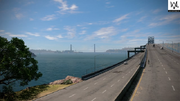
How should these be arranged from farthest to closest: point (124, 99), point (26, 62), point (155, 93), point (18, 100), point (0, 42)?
point (26, 62) → point (0, 42) → point (18, 100) → point (155, 93) → point (124, 99)

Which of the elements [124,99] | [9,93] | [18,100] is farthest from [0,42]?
[124,99]

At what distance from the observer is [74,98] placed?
18.3 m

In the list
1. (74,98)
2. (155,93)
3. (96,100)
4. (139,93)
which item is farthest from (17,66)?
(155,93)

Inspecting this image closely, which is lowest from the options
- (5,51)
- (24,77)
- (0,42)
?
(24,77)

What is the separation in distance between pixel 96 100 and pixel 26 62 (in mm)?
19566

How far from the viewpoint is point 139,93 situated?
18.4 m

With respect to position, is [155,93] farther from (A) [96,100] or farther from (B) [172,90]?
(A) [96,100]

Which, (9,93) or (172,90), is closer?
(172,90)

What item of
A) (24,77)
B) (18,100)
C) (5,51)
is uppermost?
(5,51)

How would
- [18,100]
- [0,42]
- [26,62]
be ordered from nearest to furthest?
[18,100], [0,42], [26,62]

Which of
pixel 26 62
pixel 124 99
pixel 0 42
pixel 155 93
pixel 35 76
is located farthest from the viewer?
pixel 35 76

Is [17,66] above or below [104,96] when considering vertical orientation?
above

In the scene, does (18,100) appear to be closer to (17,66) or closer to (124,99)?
(17,66)

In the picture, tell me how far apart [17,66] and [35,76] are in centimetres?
556
